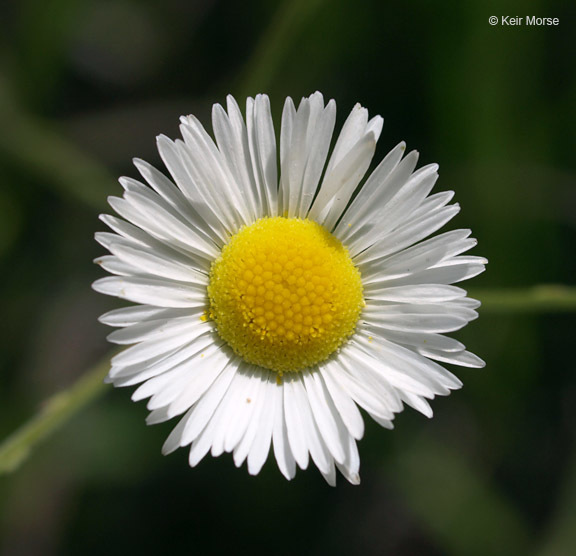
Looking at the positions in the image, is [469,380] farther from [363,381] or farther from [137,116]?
[137,116]

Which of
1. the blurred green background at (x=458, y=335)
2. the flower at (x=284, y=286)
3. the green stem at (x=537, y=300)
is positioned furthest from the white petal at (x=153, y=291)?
the blurred green background at (x=458, y=335)

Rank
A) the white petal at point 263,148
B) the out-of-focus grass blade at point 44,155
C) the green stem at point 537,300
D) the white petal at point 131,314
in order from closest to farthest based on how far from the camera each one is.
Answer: the white petal at point 131,314 → the white petal at point 263,148 → the green stem at point 537,300 → the out-of-focus grass blade at point 44,155

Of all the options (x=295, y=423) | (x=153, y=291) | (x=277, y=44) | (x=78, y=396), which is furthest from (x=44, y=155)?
(x=295, y=423)

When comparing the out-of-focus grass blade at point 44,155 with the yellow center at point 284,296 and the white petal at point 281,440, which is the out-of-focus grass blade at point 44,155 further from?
the white petal at point 281,440

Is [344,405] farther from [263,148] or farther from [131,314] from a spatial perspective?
[263,148]

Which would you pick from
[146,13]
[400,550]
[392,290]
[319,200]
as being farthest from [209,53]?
[400,550]
